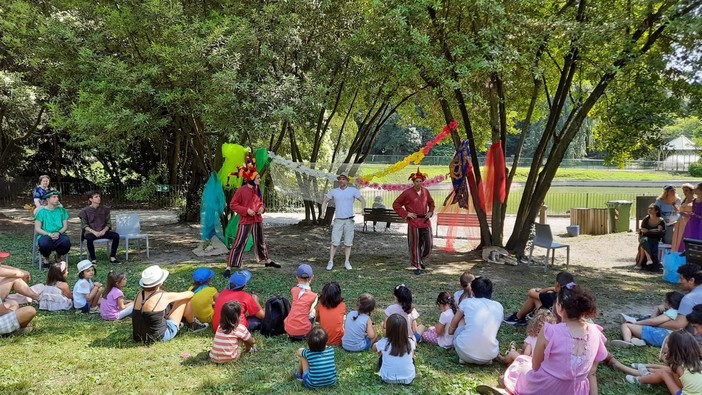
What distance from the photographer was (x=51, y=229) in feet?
26.7

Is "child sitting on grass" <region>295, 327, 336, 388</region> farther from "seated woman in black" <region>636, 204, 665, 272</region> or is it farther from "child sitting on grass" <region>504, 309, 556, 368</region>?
"seated woman in black" <region>636, 204, 665, 272</region>

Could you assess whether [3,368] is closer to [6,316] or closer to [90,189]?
[6,316]

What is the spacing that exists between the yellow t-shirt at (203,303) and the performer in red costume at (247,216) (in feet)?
8.17

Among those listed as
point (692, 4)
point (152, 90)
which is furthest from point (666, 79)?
point (152, 90)

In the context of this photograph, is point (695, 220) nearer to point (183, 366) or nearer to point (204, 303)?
point (204, 303)

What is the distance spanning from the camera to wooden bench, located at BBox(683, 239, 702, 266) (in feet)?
21.1

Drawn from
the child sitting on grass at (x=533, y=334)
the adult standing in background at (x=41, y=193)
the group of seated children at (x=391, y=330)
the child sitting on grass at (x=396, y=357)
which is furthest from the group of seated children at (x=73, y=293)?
the child sitting on grass at (x=533, y=334)

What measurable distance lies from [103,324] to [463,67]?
6089 millimetres

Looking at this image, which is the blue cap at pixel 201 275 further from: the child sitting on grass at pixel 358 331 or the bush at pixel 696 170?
the bush at pixel 696 170

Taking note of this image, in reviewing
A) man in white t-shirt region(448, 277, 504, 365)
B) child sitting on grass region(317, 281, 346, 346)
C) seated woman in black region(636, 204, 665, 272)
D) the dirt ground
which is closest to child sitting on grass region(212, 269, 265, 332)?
child sitting on grass region(317, 281, 346, 346)

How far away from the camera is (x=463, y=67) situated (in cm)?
789

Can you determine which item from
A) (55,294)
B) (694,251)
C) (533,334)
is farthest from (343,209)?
(694,251)

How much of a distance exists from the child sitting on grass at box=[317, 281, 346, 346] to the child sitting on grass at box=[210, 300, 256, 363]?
0.79 m

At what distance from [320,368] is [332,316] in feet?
3.08
